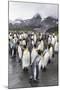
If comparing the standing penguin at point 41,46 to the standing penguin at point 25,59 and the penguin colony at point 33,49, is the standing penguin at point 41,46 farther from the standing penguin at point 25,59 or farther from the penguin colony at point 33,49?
the standing penguin at point 25,59

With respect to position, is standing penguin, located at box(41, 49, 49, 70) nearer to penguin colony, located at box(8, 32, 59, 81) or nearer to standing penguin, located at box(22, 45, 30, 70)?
penguin colony, located at box(8, 32, 59, 81)

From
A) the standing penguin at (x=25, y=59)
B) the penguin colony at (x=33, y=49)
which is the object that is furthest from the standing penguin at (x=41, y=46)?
the standing penguin at (x=25, y=59)

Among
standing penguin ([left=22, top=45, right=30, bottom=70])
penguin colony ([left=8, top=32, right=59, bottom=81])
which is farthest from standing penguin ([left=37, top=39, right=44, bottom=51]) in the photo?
standing penguin ([left=22, top=45, right=30, bottom=70])

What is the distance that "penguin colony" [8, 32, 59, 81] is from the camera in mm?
1795

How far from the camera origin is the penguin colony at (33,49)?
1.79 m

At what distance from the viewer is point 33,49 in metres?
1.83

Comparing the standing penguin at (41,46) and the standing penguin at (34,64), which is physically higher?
the standing penguin at (41,46)

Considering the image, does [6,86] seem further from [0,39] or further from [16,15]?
[16,15]

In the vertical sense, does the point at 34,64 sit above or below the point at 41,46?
below

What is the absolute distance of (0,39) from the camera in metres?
1.77

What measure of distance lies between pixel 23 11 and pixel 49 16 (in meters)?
0.22

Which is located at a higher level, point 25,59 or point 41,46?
point 41,46

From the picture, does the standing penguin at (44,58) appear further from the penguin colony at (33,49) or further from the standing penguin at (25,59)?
the standing penguin at (25,59)

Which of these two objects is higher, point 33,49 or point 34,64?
point 33,49
